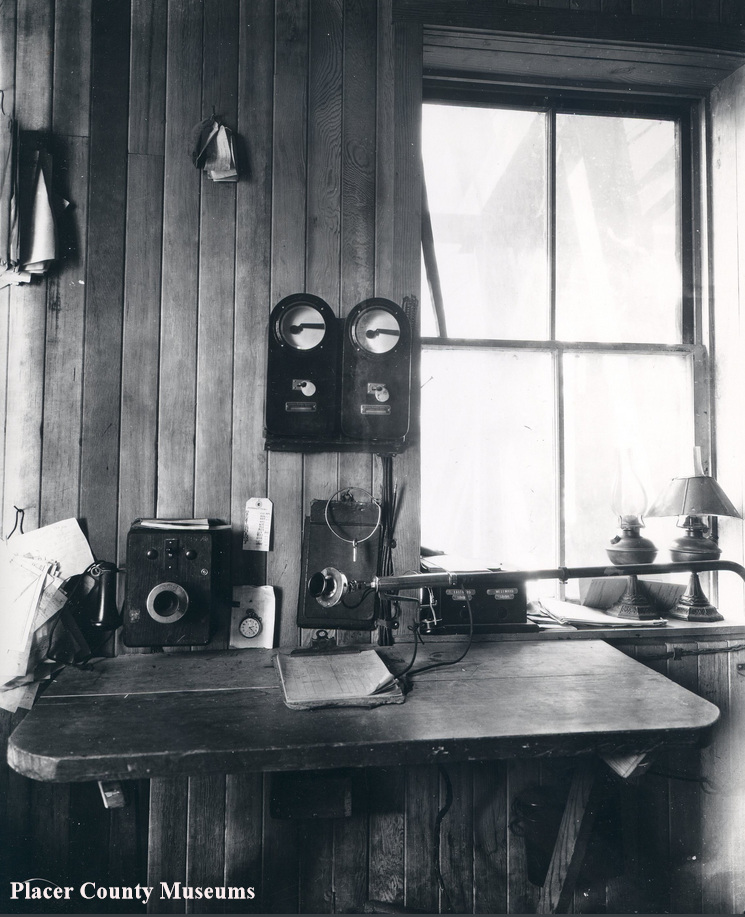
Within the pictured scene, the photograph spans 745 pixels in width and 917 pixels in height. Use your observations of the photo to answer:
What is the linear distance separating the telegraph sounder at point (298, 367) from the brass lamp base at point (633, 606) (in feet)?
4.01

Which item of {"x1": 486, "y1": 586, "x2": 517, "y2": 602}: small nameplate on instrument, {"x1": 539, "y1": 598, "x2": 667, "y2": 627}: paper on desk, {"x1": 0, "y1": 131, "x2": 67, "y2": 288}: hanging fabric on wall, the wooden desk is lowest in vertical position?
the wooden desk

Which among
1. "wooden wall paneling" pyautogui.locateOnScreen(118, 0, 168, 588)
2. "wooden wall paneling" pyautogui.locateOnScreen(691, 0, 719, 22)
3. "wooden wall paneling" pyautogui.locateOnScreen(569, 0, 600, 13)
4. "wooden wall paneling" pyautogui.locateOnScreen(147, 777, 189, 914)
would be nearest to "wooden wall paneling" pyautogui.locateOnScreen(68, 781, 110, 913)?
"wooden wall paneling" pyautogui.locateOnScreen(147, 777, 189, 914)

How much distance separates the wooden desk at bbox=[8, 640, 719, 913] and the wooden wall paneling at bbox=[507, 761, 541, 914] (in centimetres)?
37

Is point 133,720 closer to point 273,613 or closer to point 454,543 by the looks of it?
point 273,613

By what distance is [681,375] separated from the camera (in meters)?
2.42

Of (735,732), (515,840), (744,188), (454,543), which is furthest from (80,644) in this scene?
(744,188)

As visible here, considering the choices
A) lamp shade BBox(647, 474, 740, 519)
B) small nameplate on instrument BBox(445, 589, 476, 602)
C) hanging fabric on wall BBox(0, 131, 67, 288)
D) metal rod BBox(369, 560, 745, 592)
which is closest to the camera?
metal rod BBox(369, 560, 745, 592)

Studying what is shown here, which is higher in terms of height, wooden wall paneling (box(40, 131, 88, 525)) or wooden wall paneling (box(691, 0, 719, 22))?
wooden wall paneling (box(691, 0, 719, 22))

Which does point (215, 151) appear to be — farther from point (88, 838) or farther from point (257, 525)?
point (88, 838)

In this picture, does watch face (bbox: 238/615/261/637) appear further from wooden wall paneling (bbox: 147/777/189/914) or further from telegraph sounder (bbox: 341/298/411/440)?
telegraph sounder (bbox: 341/298/411/440)

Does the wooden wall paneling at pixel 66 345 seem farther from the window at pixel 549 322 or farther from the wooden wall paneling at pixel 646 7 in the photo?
the wooden wall paneling at pixel 646 7

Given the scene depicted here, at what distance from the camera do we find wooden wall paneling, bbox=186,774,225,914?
1.87 metres

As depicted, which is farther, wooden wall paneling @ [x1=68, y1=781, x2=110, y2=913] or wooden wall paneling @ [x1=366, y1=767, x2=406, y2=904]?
wooden wall paneling @ [x1=366, y1=767, x2=406, y2=904]

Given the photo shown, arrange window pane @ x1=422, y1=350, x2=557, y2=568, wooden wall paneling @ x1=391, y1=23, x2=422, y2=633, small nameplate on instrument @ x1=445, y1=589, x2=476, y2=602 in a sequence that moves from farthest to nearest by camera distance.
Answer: window pane @ x1=422, y1=350, x2=557, y2=568 → wooden wall paneling @ x1=391, y1=23, x2=422, y2=633 → small nameplate on instrument @ x1=445, y1=589, x2=476, y2=602
